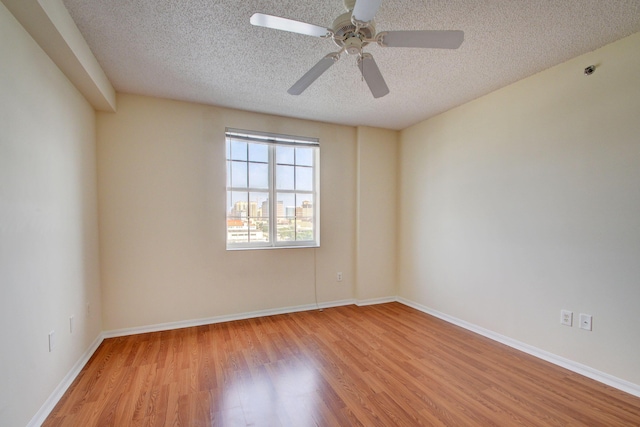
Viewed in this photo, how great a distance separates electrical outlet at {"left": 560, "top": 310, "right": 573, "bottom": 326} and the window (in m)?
2.53

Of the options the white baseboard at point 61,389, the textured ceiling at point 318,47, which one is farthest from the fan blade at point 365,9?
the white baseboard at point 61,389

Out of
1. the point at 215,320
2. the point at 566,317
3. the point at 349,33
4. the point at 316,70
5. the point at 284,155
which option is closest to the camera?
the point at 349,33

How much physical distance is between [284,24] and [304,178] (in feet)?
7.87

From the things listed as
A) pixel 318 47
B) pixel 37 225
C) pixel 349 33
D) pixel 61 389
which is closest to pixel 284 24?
pixel 349 33

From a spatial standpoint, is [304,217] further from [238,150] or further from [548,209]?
[548,209]

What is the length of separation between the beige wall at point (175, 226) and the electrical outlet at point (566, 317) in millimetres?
2523

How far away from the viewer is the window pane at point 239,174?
10.8 ft

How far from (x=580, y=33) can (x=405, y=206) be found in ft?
7.88

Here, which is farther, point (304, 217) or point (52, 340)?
point (304, 217)

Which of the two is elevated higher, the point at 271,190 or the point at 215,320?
the point at 271,190

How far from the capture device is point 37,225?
5.53 feet

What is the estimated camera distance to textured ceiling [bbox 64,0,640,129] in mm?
1635

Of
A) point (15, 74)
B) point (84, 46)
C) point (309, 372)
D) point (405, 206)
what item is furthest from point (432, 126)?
point (15, 74)

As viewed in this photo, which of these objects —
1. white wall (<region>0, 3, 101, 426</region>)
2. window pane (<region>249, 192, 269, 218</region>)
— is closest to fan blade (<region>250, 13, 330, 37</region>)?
white wall (<region>0, 3, 101, 426</region>)
